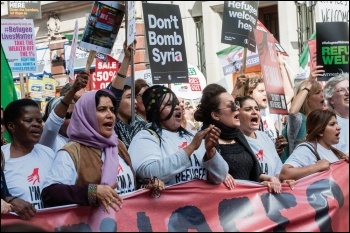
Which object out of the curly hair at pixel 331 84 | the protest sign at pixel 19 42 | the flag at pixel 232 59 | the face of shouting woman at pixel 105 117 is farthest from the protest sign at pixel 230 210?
the flag at pixel 232 59

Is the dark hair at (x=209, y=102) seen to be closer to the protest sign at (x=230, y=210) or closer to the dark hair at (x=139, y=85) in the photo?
the protest sign at (x=230, y=210)

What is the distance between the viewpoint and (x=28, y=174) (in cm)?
475

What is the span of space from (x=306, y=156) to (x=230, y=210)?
2.59 ft

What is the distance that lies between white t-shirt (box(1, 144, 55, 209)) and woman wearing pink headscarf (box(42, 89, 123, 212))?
0.16 m

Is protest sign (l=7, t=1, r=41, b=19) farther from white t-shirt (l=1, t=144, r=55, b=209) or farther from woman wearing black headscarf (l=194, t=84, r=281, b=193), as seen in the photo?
white t-shirt (l=1, t=144, r=55, b=209)

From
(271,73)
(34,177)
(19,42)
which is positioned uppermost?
(19,42)

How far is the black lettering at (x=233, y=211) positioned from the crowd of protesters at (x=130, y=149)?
12 centimetres

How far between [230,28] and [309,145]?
3021mm

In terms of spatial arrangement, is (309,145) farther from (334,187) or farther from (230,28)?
(230,28)

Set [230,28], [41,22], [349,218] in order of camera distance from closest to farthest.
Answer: [349,218]
[230,28]
[41,22]

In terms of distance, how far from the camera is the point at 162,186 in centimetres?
483

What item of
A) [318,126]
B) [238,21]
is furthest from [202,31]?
[318,126]

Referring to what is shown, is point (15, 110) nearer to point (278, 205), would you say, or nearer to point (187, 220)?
point (187, 220)

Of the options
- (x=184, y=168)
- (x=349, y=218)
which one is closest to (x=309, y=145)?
(x=349, y=218)
